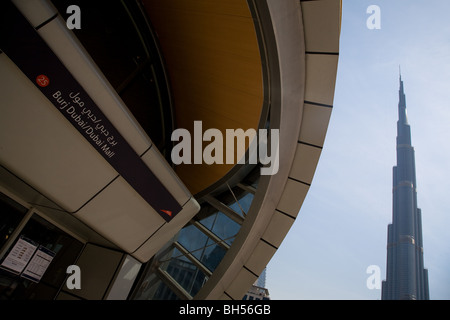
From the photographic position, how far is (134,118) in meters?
2.93

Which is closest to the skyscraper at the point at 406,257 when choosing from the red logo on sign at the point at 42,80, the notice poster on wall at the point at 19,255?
the notice poster on wall at the point at 19,255

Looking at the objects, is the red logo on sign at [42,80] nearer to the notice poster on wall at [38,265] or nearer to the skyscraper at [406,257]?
the notice poster on wall at [38,265]

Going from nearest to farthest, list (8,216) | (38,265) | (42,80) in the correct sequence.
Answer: (42,80), (8,216), (38,265)

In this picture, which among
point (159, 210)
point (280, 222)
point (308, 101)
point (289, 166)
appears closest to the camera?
point (159, 210)

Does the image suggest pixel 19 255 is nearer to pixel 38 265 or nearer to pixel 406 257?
pixel 38 265

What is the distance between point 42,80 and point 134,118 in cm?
92

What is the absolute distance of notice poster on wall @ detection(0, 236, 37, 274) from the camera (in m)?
3.02

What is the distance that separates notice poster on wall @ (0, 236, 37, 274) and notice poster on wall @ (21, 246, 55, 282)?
0.23 ft

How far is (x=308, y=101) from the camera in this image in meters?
4.80

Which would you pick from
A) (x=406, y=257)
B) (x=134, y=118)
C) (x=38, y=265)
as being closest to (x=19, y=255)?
(x=38, y=265)

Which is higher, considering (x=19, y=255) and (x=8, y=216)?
(x=8, y=216)
